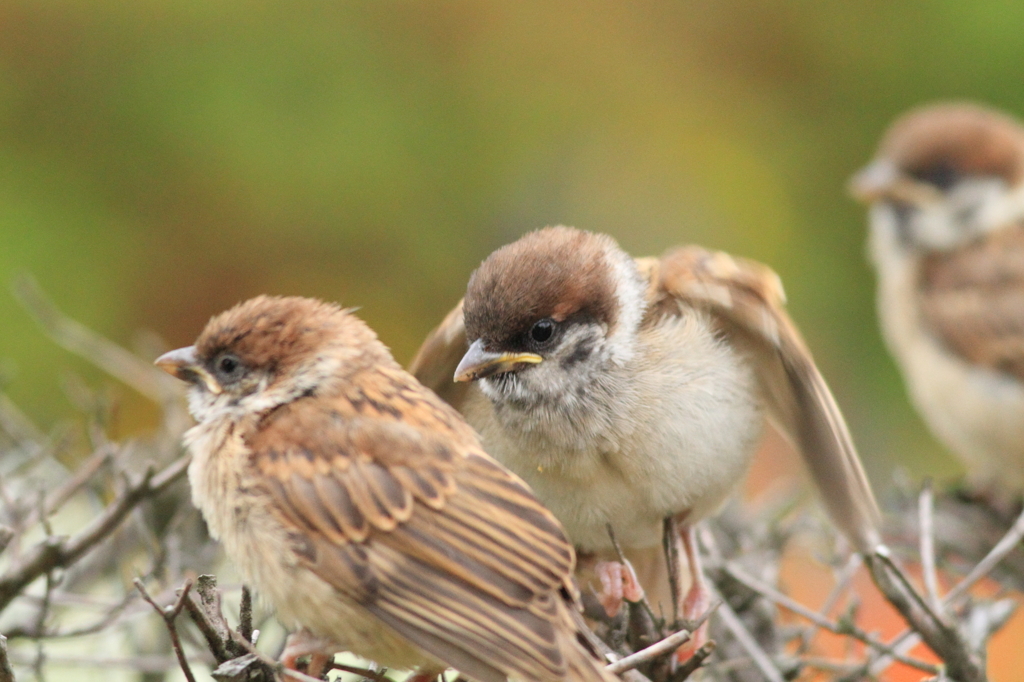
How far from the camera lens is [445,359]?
2363mm

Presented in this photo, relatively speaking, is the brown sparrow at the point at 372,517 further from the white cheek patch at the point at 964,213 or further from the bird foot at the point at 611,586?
the white cheek patch at the point at 964,213

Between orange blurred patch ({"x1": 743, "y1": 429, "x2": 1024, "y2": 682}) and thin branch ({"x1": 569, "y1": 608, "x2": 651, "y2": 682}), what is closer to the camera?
thin branch ({"x1": 569, "y1": 608, "x2": 651, "y2": 682})

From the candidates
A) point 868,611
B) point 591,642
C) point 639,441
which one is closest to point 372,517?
point 591,642

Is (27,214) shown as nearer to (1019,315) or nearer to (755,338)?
(755,338)

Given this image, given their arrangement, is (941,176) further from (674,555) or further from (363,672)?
(363,672)

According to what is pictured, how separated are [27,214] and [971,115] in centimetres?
304

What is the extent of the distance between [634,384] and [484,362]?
271 mm

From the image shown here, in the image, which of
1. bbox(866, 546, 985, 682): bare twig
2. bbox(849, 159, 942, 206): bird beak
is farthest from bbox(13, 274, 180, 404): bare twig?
bbox(849, 159, 942, 206): bird beak

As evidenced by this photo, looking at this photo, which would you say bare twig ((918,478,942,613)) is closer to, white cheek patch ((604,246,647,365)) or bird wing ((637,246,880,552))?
bird wing ((637,246,880,552))

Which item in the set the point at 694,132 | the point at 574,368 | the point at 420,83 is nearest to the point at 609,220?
the point at 694,132

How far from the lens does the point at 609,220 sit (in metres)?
4.29

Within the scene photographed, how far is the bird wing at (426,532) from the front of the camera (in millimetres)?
1538

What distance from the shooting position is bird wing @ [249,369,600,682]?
1.54 meters

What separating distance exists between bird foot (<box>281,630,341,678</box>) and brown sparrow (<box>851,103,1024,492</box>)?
2.54 meters
